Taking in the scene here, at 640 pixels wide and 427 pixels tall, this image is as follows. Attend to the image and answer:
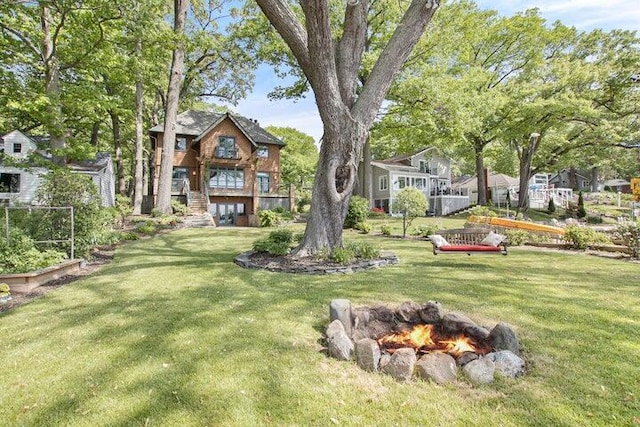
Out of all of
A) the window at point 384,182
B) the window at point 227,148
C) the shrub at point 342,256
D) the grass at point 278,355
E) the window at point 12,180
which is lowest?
the grass at point 278,355

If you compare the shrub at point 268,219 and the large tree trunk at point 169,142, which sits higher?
the large tree trunk at point 169,142

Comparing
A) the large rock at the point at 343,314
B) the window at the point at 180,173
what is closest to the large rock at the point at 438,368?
the large rock at the point at 343,314

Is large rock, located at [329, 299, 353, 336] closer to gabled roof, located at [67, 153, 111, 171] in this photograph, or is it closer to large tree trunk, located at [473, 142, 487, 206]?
gabled roof, located at [67, 153, 111, 171]

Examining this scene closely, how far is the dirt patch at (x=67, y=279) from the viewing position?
19.9 feet

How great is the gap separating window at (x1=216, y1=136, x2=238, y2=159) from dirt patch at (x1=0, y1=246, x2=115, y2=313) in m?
17.0

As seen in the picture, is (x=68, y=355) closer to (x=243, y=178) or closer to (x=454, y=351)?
(x=454, y=351)

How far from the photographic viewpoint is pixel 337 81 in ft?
27.5

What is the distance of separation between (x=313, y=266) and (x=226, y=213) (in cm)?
2087

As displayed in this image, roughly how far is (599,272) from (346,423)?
→ 8169 millimetres

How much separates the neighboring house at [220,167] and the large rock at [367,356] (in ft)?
73.0

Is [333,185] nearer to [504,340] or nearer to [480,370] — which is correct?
[504,340]

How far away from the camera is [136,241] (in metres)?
13.6

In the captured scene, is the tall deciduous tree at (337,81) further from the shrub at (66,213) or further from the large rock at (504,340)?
the shrub at (66,213)

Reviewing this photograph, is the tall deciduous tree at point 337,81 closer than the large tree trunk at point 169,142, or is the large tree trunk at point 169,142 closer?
the tall deciduous tree at point 337,81
